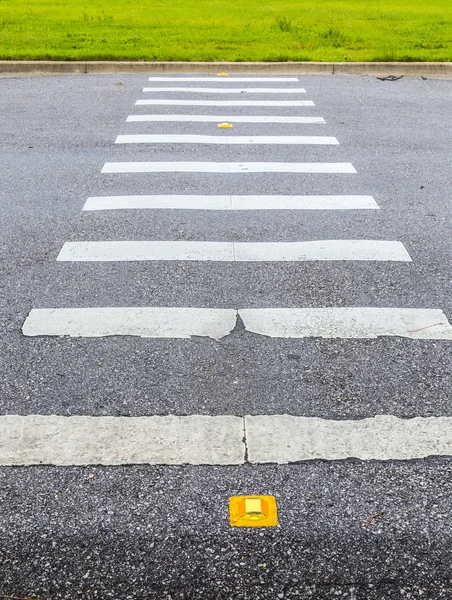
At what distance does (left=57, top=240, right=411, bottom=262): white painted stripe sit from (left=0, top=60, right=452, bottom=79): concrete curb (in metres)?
8.78

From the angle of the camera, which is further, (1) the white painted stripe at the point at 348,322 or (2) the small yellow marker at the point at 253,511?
(1) the white painted stripe at the point at 348,322

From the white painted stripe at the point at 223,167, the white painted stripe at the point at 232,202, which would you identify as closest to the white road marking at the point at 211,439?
the white painted stripe at the point at 232,202

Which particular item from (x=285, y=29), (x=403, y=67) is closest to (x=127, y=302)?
(x=403, y=67)

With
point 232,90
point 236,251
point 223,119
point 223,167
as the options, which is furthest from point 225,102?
point 236,251

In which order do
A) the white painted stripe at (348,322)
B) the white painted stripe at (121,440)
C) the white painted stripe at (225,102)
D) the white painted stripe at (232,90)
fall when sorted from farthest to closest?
the white painted stripe at (232,90)
the white painted stripe at (225,102)
the white painted stripe at (348,322)
the white painted stripe at (121,440)

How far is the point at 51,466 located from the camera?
138 inches

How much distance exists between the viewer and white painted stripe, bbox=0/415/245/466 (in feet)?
11.6

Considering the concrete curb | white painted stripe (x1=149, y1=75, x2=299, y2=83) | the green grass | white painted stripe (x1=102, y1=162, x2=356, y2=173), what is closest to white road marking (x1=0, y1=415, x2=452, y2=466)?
white painted stripe (x1=102, y1=162, x2=356, y2=173)

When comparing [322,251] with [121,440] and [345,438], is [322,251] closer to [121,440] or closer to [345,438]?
[345,438]

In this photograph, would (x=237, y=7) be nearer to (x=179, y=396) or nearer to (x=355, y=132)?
(x=355, y=132)

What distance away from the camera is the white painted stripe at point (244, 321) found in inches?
185

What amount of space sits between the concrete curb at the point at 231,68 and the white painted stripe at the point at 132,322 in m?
10.1

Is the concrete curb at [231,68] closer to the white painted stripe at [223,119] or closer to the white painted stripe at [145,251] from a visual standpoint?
the white painted stripe at [223,119]

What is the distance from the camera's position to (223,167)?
8352 millimetres
